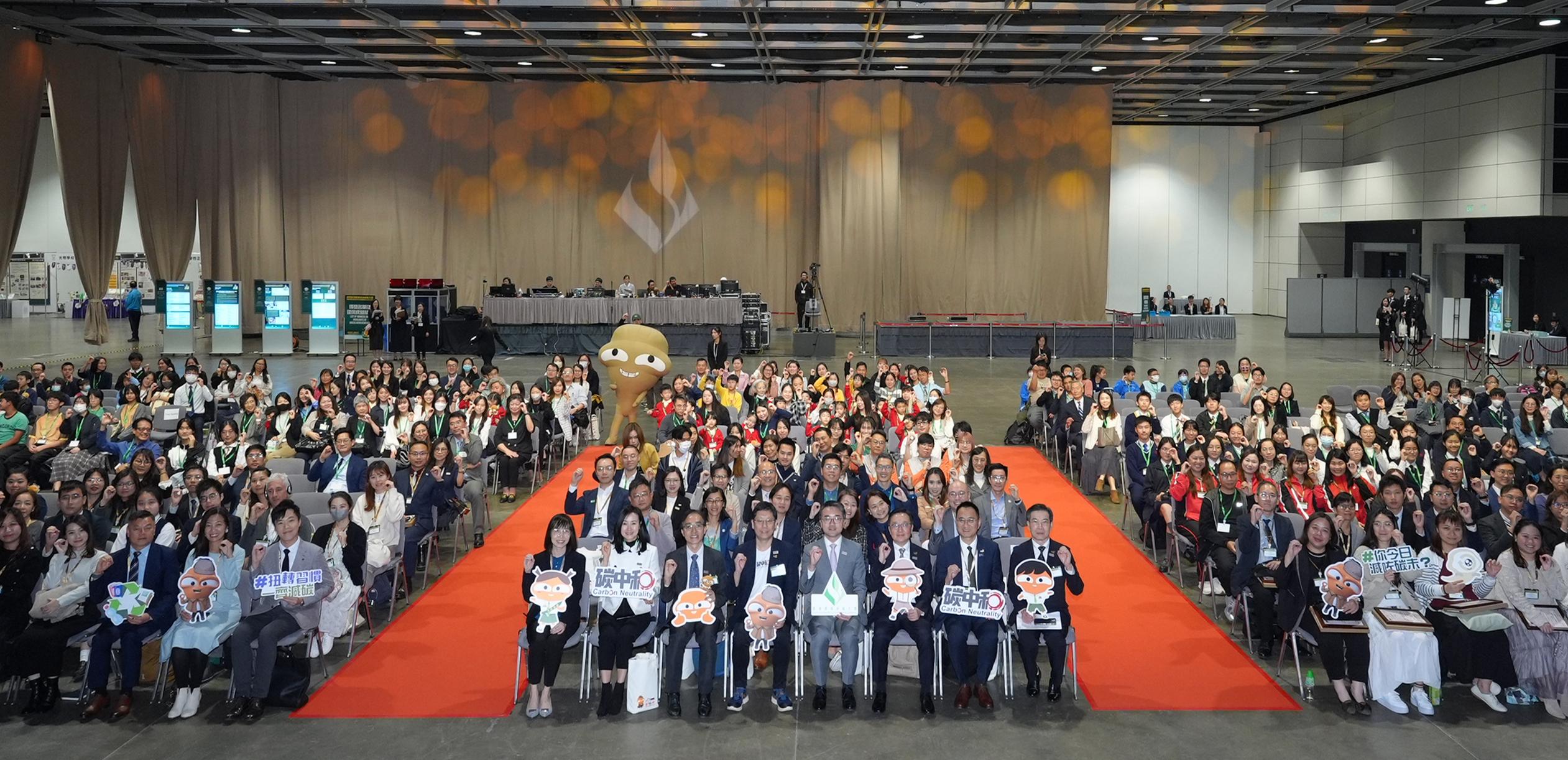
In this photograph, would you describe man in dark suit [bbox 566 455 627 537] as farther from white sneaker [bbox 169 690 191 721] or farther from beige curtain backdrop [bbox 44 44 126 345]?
beige curtain backdrop [bbox 44 44 126 345]

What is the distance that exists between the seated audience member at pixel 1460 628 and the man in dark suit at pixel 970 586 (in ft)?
8.89

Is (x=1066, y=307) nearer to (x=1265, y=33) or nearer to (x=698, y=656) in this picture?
(x=1265, y=33)

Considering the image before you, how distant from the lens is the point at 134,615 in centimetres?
730

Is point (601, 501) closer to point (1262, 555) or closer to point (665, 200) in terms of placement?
point (1262, 555)

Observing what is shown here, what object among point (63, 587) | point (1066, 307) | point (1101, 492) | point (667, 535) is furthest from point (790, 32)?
point (63, 587)

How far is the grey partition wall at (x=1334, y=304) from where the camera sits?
32.6m

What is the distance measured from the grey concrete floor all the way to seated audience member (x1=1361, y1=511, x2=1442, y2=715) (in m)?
0.12

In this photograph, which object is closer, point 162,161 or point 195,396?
point 195,396

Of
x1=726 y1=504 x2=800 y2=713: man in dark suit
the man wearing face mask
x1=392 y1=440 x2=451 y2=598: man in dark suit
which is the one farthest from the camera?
the man wearing face mask

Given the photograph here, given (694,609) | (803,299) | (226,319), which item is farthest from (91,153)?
(694,609)

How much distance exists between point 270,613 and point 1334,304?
31.5 metres

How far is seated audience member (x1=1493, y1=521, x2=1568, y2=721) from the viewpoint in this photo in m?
7.27

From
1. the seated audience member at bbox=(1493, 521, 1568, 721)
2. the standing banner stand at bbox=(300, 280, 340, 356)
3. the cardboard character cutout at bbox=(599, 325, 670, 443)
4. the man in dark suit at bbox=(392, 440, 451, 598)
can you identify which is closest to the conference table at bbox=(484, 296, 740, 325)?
the standing banner stand at bbox=(300, 280, 340, 356)

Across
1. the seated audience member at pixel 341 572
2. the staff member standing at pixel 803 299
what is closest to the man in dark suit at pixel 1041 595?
the seated audience member at pixel 341 572
